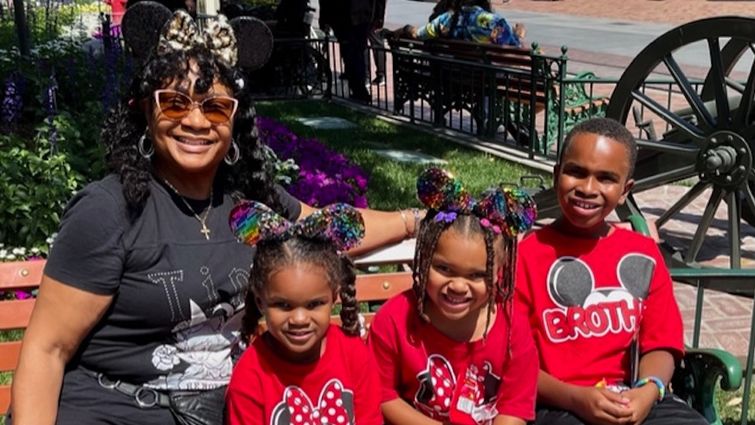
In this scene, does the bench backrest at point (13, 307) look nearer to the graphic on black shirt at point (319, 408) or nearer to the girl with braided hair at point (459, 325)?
the graphic on black shirt at point (319, 408)

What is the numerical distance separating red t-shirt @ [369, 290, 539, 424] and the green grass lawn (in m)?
3.97

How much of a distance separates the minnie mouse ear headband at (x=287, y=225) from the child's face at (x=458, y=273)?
0.83ft

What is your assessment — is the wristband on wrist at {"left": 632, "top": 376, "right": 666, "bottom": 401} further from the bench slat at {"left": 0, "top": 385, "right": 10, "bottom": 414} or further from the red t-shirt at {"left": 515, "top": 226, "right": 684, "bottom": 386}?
the bench slat at {"left": 0, "top": 385, "right": 10, "bottom": 414}

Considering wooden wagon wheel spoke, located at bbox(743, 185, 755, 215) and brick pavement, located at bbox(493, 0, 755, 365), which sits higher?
wooden wagon wheel spoke, located at bbox(743, 185, 755, 215)

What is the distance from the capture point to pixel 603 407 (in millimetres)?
2465

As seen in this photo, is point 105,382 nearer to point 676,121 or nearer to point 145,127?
point 145,127

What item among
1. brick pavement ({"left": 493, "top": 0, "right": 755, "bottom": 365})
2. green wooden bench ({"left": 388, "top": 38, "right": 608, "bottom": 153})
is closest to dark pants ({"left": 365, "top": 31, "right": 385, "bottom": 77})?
green wooden bench ({"left": 388, "top": 38, "right": 608, "bottom": 153})

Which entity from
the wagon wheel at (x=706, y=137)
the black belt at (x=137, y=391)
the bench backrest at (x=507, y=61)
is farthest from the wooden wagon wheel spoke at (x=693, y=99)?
the black belt at (x=137, y=391)

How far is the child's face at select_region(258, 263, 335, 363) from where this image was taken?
2.21 metres

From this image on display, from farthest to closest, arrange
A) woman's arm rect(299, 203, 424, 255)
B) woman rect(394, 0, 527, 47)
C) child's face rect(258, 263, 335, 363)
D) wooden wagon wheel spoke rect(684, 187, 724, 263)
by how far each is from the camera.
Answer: woman rect(394, 0, 527, 47), wooden wagon wheel spoke rect(684, 187, 724, 263), woman's arm rect(299, 203, 424, 255), child's face rect(258, 263, 335, 363)

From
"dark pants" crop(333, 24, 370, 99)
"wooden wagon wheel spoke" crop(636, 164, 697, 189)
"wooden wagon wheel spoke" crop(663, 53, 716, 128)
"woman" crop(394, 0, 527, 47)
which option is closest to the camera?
"wooden wagon wheel spoke" crop(663, 53, 716, 128)

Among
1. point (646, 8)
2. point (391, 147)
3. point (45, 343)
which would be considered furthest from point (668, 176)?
point (646, 8)

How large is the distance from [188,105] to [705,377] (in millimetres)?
1779

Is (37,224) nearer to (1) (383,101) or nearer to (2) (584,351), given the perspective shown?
(2) (584,351)
